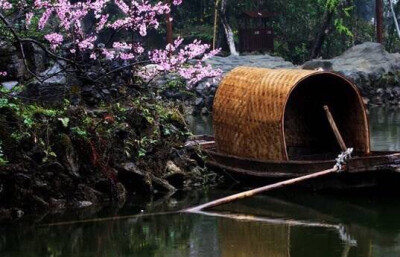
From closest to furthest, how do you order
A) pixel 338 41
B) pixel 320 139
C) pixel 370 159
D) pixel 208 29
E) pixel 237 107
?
1. pixel 370 159
2. pixel 237 107
3. pixel 320 139
4. pixel 208 29
5. pixel 338 41

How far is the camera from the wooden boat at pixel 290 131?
30.5 ft

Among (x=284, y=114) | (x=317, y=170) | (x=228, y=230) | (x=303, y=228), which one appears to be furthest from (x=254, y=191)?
(x=284, y=114)

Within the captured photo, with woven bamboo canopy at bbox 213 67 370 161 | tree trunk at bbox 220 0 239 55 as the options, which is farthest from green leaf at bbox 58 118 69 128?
tree trunk at bbox 220 0 239 55

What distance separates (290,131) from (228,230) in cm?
436

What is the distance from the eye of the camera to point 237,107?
10.6 metres

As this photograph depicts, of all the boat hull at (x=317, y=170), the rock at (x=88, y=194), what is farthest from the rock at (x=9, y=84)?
the boat hull at (x=317, y=170)

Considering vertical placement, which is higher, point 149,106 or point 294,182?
point 149,106

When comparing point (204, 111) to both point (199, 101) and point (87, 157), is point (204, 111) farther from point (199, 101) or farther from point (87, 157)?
point (87, 157)

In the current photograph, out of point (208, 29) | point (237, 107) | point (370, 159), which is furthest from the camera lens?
point (208, 29)

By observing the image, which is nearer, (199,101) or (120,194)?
(120,194)

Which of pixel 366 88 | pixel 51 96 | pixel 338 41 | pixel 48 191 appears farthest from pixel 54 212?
pixel 338 41

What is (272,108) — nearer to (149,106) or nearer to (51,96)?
(149,106)

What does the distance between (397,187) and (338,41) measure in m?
24.7

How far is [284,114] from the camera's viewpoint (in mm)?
10297
